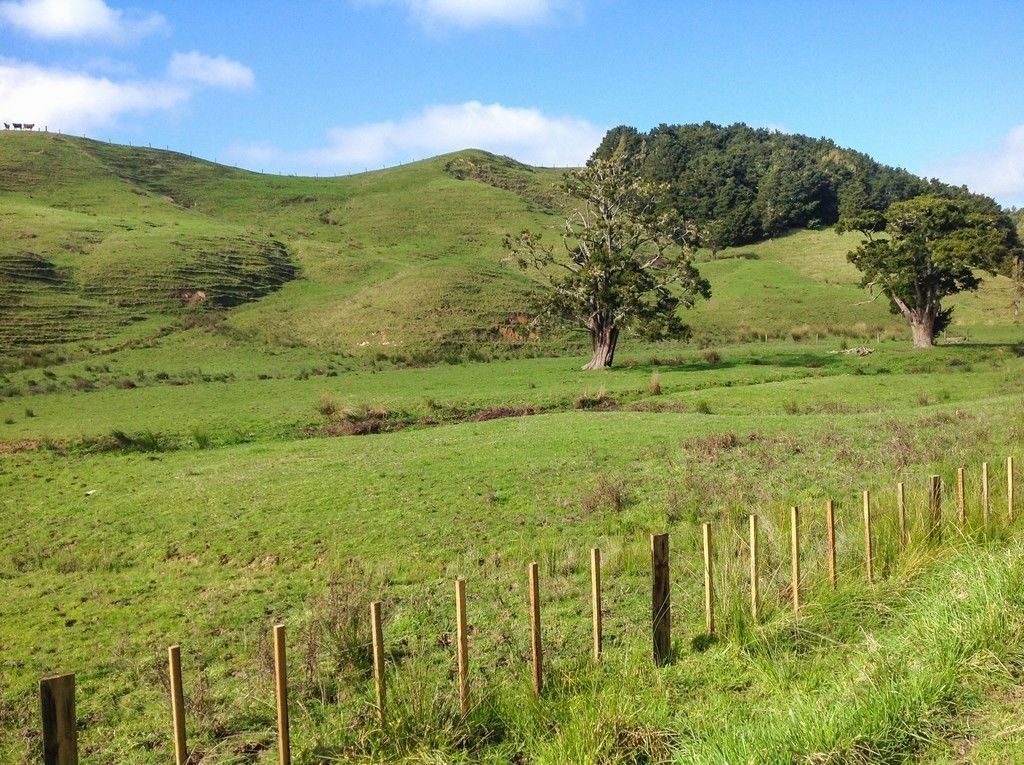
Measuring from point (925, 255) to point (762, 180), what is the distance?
299 ft

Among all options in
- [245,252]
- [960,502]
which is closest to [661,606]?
[960,502]

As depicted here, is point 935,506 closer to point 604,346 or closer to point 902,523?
point 902,523

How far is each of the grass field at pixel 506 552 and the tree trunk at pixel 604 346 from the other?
1649 millimetres

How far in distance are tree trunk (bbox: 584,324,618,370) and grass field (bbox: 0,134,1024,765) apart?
1649mm

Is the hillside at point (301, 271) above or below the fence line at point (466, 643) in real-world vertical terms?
above

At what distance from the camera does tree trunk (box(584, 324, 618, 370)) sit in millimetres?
47594

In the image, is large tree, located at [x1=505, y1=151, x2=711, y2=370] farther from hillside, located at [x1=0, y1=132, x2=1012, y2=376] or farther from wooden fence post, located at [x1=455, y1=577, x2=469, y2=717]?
wooden fence post, located at [x1=455, y1=577, x2=469, y2=717]

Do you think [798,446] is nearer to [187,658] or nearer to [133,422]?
[187,658]

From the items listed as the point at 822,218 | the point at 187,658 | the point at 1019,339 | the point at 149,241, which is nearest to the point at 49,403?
the point at 187,658

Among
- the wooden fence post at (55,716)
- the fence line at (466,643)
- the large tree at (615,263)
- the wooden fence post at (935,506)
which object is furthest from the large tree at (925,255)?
the wooden fence post at (55,716)

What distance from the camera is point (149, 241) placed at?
8281 cm

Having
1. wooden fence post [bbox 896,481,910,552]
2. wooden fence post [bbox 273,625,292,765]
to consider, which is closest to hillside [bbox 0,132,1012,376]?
wooden fence post [bbox 896,481,910,552]

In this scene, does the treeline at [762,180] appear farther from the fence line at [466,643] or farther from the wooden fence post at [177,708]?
the wooden fence post at [177,708]

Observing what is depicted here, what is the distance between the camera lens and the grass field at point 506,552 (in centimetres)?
689
